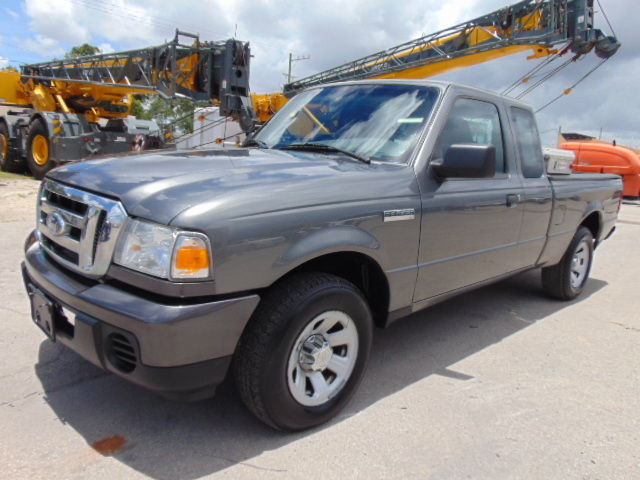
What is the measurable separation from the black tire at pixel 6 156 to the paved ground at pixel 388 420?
12096 millimetres

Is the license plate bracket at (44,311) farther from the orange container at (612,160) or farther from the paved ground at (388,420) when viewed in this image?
the orange container at (612,160)

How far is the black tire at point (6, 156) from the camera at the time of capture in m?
14.1

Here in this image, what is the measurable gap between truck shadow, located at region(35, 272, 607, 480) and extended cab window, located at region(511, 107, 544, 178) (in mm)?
1348

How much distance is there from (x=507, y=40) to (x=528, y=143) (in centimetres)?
712

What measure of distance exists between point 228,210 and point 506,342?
2751mm

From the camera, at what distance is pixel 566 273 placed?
16.5ft

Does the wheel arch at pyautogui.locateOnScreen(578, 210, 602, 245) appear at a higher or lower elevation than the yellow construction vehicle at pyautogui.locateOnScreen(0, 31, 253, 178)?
lower

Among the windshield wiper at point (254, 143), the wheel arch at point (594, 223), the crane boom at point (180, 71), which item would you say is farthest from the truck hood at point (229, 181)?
the crane boom at point (180, 71)

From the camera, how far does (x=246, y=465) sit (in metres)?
2.29

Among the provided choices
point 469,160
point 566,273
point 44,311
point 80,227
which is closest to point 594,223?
point 566,273

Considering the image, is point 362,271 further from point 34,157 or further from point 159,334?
point 34,157

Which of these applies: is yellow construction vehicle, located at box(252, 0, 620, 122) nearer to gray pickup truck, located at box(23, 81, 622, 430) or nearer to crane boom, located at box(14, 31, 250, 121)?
crane boom, located at box(14, 31, 250, 121)

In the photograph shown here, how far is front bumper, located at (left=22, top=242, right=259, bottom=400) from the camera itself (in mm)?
2023

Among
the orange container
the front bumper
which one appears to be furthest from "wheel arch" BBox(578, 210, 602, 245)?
the orange container
